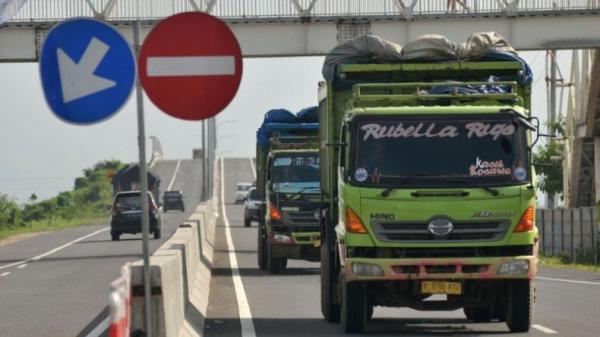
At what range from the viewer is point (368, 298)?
1747 cm

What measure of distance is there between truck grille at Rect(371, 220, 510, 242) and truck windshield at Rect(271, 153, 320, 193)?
14.1 meters

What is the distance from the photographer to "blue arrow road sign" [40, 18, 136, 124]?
10.7m

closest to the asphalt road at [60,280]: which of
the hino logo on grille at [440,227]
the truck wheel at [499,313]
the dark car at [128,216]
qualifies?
the dark car at [128,216]

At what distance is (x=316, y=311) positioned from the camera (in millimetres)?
20656

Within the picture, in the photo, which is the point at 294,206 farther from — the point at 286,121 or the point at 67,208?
the point at 67,208

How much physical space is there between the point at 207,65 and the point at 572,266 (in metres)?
28.1

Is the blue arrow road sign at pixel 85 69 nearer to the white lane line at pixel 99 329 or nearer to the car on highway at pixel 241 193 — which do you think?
the white lane line at pixel 99 329

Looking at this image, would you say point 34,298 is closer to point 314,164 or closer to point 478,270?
point 314,164

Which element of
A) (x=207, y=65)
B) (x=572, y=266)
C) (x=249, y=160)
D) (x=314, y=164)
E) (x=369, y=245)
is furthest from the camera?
(x=249, y=160)

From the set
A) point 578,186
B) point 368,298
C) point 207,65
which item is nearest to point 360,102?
point 368,298

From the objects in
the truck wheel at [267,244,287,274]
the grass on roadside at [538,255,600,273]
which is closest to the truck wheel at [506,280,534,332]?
the truck wheel at [267,244,287,274]

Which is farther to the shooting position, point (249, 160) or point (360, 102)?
point (249, 160)

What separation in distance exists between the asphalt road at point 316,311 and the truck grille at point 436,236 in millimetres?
1209

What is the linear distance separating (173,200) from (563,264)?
6423 centimetres
